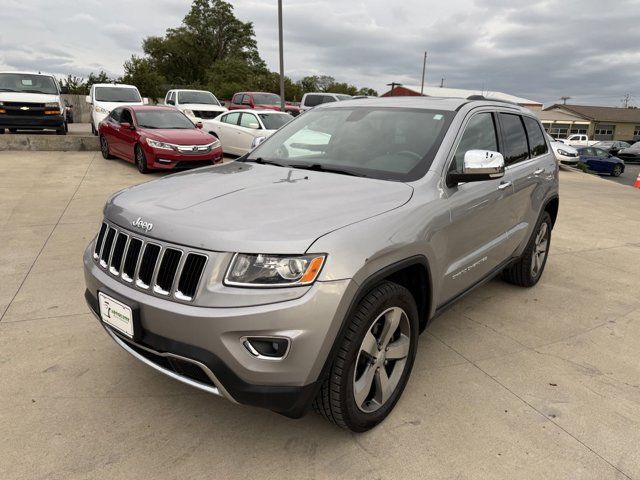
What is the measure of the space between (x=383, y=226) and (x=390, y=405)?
1.00 m

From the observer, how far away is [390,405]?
260cm

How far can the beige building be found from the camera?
6353 cm

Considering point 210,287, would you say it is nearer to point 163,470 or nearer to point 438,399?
point 163,470

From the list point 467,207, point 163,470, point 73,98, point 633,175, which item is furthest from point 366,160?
point 73,98

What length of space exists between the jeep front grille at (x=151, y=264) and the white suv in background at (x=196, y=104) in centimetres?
1427

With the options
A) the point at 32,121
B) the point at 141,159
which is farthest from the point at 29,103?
the point at 141,159

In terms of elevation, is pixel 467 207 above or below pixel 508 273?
above

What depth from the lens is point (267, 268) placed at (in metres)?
2.01

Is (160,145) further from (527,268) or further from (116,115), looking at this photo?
(527,268)

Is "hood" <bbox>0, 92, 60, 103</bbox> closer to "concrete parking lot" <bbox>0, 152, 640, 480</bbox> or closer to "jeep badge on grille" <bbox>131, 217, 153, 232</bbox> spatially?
"concrete parking lot" <bbox>0, 152, 640, 480</bbox>

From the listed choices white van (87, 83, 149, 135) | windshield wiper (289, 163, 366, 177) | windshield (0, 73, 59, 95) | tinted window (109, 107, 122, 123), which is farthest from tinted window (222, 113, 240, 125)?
windshield wiper (289, 163, 366, 177)

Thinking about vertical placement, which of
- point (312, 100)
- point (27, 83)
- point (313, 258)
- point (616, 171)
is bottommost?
point (616, 171)

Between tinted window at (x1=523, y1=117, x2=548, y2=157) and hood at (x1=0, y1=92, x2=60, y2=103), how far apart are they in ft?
42.4

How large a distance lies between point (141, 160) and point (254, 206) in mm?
8583
